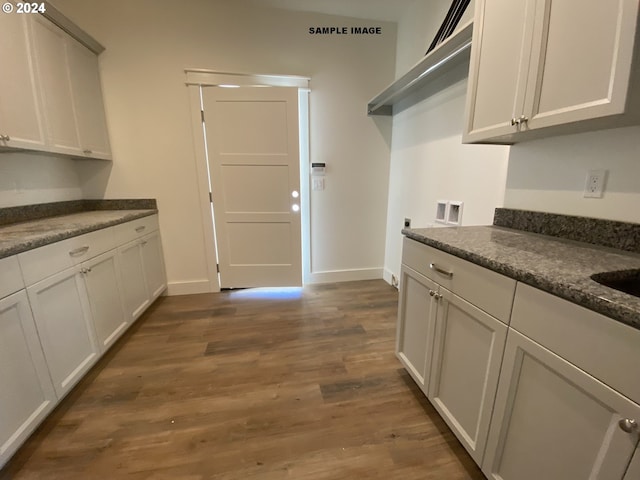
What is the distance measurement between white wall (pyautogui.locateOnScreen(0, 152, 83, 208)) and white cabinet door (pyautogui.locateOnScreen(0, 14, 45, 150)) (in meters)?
0.34

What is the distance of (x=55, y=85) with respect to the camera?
1912mm

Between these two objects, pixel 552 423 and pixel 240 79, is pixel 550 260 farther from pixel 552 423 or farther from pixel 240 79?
pixel 240 79

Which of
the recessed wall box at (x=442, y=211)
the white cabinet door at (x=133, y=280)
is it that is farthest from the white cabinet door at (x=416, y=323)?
the white cabinet door at (x=133, y=280)

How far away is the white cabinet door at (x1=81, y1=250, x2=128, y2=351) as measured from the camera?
5.57 ft

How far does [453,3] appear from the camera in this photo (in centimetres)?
187

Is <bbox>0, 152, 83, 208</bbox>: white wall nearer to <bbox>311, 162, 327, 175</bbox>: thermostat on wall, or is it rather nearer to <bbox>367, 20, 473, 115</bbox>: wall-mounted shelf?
<bbox>311, 162, 327, 175</bbox>: thermostat on wall

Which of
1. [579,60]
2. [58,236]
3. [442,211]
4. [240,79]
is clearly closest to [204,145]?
[240,79]

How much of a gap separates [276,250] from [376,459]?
6.85 ft

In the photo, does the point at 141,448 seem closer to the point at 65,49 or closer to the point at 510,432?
the point at 510,432

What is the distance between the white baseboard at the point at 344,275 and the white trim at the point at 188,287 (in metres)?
1.15

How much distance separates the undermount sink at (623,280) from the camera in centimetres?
83

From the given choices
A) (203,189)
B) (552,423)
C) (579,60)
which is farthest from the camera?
(203,189)

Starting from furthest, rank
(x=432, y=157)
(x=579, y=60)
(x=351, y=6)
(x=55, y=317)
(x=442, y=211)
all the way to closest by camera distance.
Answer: (x=351, y=6) < (x=432, y=157) < (x=442, y=211) < (x=55, y=317) < (x=579, y=60)

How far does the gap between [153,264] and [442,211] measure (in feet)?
8.85
